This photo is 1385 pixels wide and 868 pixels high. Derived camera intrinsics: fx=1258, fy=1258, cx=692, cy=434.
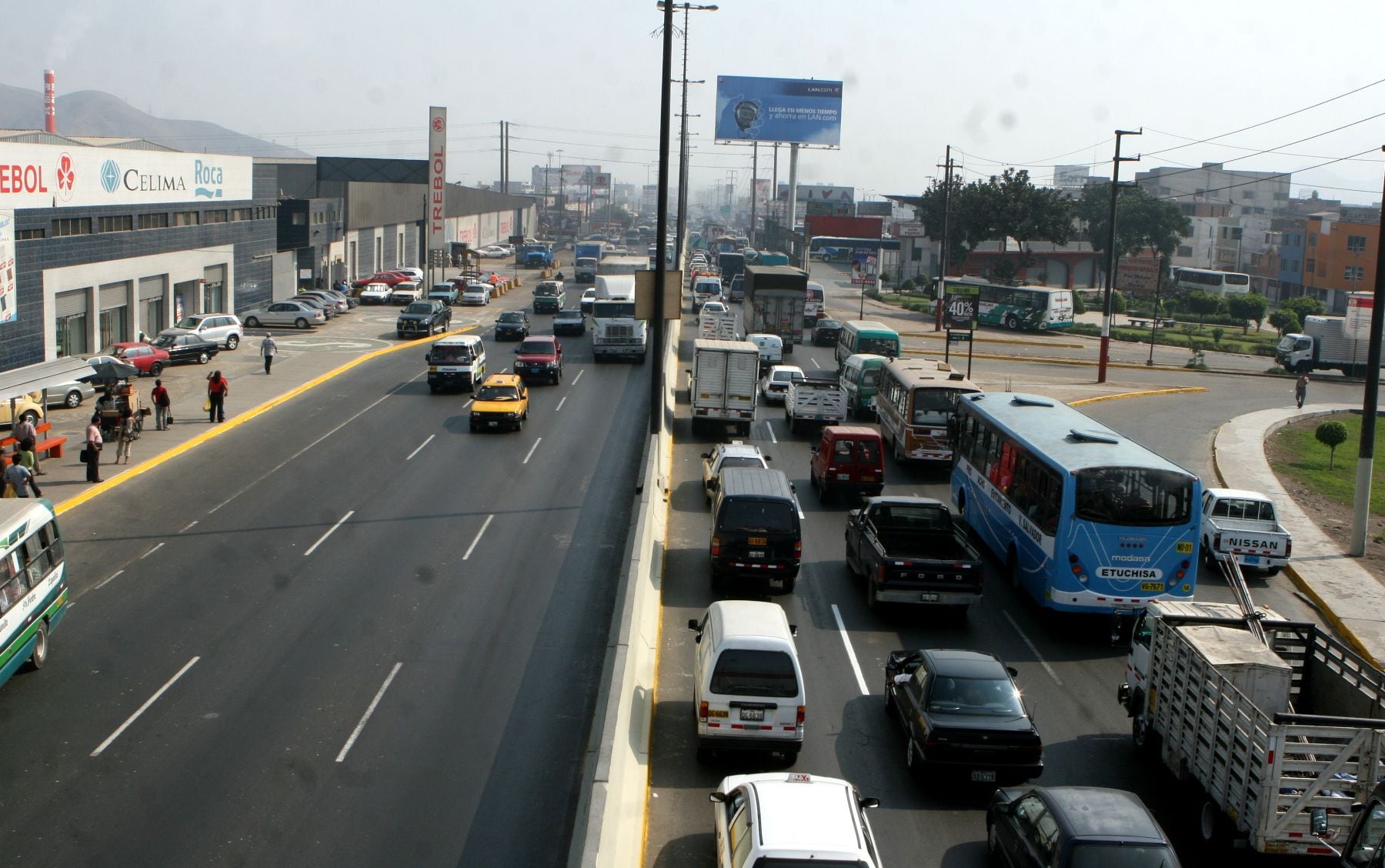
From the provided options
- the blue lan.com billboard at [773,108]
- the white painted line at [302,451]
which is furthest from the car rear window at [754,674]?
the blue lan.com billboard at [773,108]

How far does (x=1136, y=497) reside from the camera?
19.2 metres

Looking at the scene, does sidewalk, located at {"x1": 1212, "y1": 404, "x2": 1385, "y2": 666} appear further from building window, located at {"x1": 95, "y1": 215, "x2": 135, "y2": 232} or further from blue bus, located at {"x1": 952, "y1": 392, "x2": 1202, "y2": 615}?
building window, located at {"x1": 95, "y1": 215, "x2": 135, "y2": 232}

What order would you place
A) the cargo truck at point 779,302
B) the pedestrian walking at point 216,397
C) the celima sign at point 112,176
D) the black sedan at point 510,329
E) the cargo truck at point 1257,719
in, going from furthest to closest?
the black sedan at point 510,329, the cargo truck at point 779,302, the celima sign at point 112,176, the pedestrian walking at point 216,397, the cargo truck at point 1257,719

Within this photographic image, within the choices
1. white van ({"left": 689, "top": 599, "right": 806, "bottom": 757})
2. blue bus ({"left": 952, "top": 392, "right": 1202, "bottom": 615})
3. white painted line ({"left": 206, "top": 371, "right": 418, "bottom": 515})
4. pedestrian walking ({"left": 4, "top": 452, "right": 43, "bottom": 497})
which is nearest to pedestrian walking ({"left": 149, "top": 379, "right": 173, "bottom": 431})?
white painted line ({"left": 206, "top": 371, "right": 418, "bottom": 515})

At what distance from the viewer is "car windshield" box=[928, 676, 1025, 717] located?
14.0 meters

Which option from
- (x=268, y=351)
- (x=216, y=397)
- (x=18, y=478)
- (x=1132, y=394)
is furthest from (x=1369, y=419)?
(x=268, y=351)

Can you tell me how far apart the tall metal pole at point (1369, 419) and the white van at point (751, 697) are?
14640 mm

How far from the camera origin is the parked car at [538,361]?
43781 millimetres

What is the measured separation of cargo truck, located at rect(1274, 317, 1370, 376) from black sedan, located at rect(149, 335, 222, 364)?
51.9m

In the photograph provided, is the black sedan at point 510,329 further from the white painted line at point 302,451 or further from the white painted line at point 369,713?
the white painted line at point 369,713

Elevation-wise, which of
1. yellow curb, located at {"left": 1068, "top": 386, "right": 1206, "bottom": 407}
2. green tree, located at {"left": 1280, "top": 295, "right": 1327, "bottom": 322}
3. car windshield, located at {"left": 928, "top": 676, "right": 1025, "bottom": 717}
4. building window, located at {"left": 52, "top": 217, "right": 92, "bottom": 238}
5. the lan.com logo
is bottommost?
car windshield, located at {"left": 928, "top": 676, "right": 1025, "bottom": 717}

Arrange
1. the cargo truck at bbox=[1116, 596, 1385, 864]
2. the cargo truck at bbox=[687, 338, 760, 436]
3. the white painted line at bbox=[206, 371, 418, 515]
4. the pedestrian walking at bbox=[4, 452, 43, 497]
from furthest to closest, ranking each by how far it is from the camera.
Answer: the cargo truck at bbox=[687, 338, 760, 436] < the white painted line at bbox=[206, 371, 418, 515] < the pedestrian walking at bbox=[4, 452, 43, 497] < the cargo truck at bbox=[1116, 596, 1385, 864]

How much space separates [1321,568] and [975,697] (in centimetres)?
1403

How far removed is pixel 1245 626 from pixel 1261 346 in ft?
225
